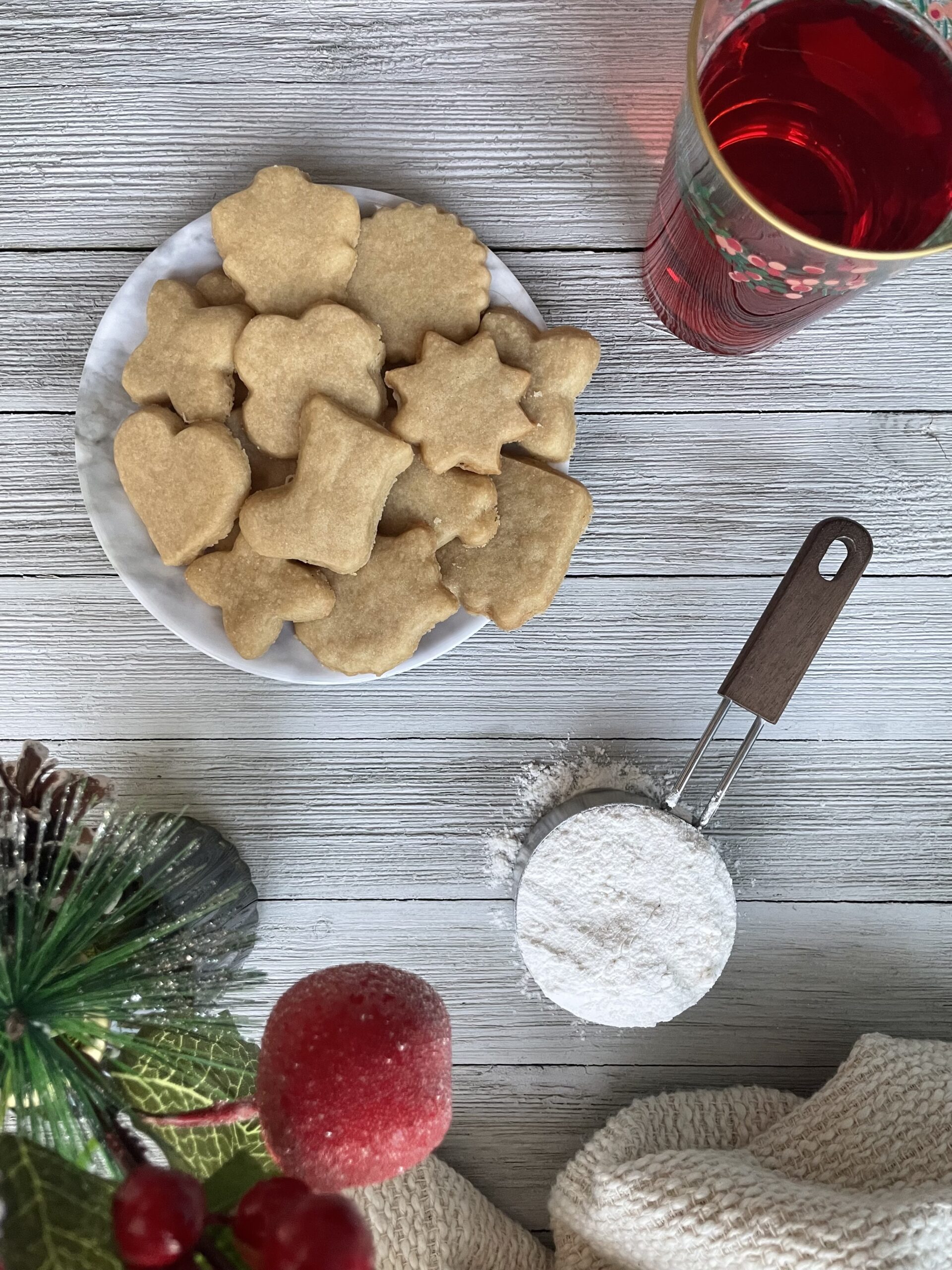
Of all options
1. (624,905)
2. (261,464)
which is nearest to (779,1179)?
(624,905)

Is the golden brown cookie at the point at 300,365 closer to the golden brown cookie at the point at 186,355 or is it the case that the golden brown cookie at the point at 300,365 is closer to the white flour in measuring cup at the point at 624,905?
the golden brown cookie at the point at 186,355

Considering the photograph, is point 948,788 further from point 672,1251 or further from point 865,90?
point 865,90

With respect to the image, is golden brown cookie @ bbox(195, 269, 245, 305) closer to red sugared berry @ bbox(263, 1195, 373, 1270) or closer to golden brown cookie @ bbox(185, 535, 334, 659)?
golden brown cookie @ bbox(185, 535, 334, 659)

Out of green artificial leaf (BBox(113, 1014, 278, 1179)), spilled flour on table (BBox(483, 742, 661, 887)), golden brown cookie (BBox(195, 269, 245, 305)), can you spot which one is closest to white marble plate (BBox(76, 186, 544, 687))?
golden brown cookie (BBox(195, 269, 245, 305))

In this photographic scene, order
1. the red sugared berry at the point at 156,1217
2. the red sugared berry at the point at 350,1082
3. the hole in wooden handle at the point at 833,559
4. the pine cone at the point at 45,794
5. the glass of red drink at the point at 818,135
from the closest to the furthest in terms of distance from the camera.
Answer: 1. the red sugared berry at the point at 156,1217
2. the red sugared berry at the point at 350,1082
3. the pine cone at the point at 45,794
4. the glass of red drink at the point at 818,135
5. the hole in wooden handle at the point at 833,559

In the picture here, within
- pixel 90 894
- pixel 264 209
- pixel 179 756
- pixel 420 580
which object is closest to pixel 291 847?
pixel 179 756

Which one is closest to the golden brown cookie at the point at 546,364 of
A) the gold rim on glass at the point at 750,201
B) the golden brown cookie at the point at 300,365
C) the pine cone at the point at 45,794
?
the golden brown cookie at the point at 300,365
